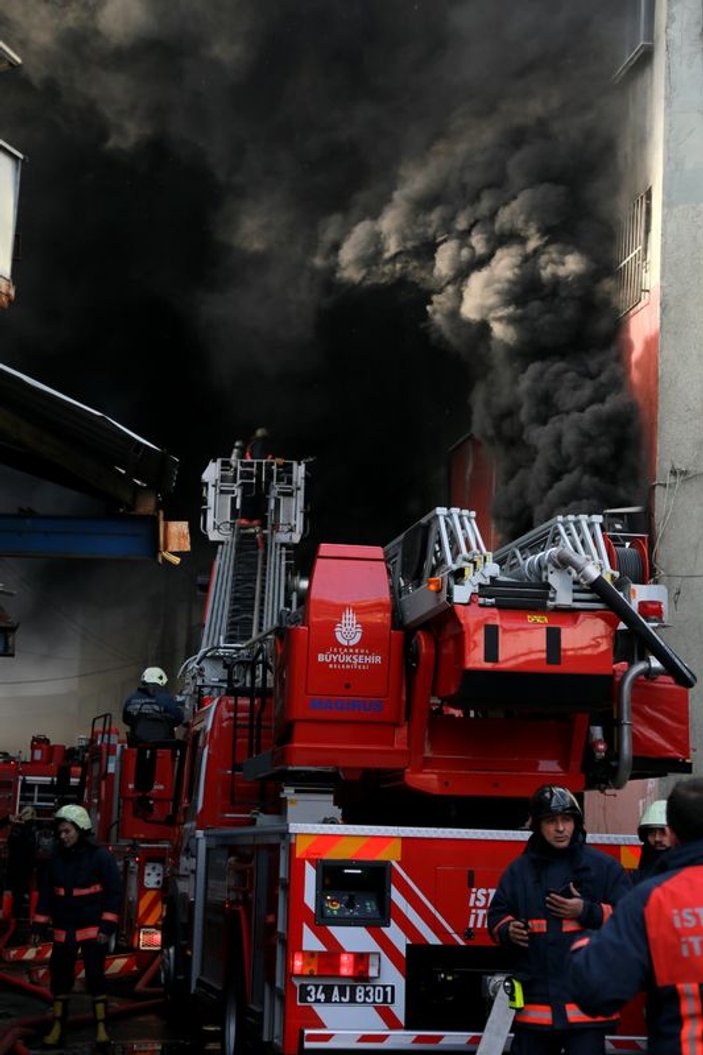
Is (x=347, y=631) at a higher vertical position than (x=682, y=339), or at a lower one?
lower

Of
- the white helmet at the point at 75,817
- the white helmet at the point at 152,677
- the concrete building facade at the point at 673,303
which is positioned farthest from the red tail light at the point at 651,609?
the concrete building facade at the point at 673,303

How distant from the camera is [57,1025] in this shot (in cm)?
930

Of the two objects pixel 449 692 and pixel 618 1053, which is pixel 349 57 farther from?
pixel 618 1053

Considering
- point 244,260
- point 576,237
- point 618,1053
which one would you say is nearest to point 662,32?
point 576,237

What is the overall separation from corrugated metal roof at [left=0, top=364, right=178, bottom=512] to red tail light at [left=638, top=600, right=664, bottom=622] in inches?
A: 191

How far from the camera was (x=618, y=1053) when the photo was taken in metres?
6.24

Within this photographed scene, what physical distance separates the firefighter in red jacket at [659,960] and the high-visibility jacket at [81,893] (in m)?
6.68

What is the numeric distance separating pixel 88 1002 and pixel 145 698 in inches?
103

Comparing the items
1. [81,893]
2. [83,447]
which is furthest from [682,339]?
[81,893]

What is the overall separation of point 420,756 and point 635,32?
38.6ft

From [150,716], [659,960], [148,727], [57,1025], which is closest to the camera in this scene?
[659,960]

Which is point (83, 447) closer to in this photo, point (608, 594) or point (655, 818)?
point (608, 594)

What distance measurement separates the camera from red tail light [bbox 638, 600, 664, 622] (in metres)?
7.41

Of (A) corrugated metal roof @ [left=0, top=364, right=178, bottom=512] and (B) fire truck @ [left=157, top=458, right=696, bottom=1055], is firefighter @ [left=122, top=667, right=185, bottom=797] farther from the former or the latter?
(A) corrugated metal roof @ [left=0, top=364, right=178, bottom=512]
